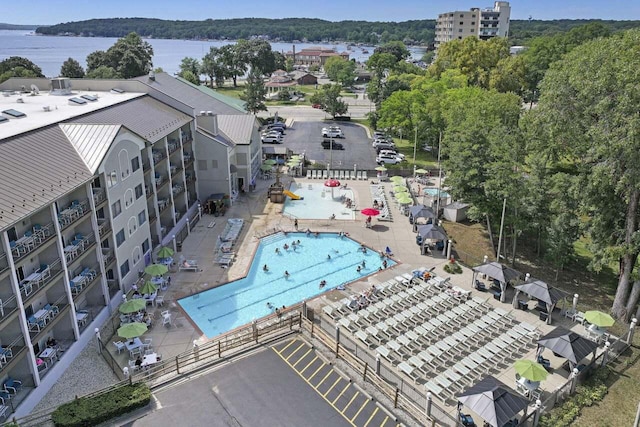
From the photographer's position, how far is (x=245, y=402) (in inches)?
876

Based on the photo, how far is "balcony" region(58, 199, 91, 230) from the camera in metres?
26.9

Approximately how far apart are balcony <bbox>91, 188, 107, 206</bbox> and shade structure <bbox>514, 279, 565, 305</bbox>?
29.8 metres

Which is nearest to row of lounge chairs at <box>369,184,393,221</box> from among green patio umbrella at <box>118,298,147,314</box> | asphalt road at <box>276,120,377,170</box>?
asphalt road at <box>276,120,377,170</box>

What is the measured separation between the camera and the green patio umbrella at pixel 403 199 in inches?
1972

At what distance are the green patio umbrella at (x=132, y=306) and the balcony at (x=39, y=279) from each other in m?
4.98

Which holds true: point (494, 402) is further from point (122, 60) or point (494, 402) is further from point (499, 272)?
point (122, 60)

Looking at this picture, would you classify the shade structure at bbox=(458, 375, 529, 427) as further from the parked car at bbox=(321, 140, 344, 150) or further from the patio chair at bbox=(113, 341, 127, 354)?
the parked car at bbox=(321, 140, 344, 150)

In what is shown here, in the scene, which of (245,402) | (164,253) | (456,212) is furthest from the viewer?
(456,212)

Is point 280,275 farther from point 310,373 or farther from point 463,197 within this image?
point 463,197

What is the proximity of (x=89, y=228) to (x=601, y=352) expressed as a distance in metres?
33.6

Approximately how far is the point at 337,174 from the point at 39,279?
4383cm

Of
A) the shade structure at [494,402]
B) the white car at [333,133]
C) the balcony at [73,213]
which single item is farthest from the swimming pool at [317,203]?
the shade structure at [494,402]

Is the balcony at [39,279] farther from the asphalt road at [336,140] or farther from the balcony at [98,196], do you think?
the asphalt road at [336,140]

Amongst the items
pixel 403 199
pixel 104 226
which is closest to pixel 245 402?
pixel 104 226
